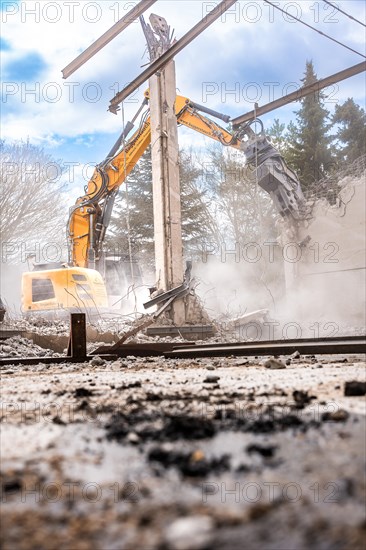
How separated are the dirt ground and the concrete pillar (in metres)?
8.05

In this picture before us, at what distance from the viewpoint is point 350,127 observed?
3048 cm

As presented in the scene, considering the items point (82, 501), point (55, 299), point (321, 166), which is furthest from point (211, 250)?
point (82, 501)

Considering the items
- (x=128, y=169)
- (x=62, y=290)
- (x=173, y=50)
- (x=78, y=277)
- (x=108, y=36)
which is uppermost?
(x=108, y=36)

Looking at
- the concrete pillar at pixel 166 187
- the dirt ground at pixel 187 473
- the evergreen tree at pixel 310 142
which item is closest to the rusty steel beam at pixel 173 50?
the concrete pillar at pixel 166 187

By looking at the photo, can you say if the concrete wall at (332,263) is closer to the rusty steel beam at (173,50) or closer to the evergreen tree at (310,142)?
the rusty steel beam at (173,50)

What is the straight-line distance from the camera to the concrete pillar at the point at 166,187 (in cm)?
1044

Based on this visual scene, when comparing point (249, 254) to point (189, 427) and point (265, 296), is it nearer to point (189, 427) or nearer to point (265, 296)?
point (265, 296)

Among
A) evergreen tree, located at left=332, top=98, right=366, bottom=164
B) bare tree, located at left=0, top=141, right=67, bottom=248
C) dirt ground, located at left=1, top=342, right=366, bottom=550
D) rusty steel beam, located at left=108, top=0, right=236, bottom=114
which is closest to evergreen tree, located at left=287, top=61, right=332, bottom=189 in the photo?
evergreen tree, located at left=332, top=98, right=366, bottom=164

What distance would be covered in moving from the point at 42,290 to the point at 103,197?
2717 millimetres

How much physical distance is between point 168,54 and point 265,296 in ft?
37.0

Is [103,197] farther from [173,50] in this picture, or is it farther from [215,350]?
[215,350]

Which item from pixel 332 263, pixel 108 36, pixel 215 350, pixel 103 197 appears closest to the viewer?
pixel 215 350

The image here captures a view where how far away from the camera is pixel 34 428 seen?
75.2 inches

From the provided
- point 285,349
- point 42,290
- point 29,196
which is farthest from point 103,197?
point 29,196
